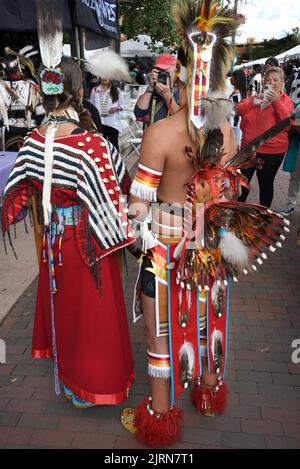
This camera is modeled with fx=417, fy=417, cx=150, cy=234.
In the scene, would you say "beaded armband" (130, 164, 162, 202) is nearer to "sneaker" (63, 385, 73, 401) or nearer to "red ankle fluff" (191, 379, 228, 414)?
"red ankle fluff" (191, 379, 228, 414)

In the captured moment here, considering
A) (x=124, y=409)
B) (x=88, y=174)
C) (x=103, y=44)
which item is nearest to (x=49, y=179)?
(x=88, y=174)

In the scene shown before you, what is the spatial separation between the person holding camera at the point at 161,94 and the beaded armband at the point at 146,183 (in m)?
2.20

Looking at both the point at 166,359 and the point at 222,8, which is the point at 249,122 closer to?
the point at 222,8

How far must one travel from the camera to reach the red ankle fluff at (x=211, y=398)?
7.91 ft

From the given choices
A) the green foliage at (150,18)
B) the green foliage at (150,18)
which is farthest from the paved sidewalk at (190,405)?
the green foliage at (150,18)

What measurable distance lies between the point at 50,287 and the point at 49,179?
62 centimetres

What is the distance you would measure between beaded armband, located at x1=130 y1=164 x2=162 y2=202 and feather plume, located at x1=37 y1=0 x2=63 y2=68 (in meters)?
0.70

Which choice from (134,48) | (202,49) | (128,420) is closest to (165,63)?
(202,49)

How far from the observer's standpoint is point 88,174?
199 centimetres

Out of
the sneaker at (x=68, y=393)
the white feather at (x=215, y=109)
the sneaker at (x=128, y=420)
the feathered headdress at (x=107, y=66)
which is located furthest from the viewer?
the feathered headdress at (x=107, y=66)

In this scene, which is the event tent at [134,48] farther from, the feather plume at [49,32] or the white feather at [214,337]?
the white feather at [214,337]

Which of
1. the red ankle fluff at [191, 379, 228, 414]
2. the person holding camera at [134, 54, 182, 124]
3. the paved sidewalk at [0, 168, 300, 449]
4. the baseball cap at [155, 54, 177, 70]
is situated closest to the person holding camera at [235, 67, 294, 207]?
the person holding camera at [134, 54, 182, 124]

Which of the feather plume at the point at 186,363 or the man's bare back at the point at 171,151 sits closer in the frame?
the man's bare back at the point at 171,151

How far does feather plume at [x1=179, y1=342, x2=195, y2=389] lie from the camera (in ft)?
6.90
